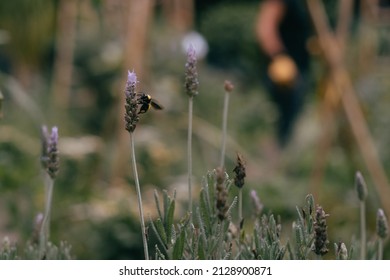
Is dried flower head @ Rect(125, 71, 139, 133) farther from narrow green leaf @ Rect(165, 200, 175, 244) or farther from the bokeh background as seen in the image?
the bokeh background

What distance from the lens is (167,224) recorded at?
78cm

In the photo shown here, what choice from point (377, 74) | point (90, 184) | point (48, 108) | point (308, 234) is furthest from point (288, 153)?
point (308, 234)

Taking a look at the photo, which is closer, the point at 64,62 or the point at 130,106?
the point at 130,106

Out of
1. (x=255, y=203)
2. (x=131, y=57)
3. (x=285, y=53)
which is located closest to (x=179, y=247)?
(x=255, y=203)

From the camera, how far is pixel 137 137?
302cm

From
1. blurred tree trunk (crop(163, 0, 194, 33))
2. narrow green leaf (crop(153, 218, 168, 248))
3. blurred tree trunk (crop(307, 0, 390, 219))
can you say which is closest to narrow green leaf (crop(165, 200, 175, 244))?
narrow green leaf (crop(153, 218, 168, 248))

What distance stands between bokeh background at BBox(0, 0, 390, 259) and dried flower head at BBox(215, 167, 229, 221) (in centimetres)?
84

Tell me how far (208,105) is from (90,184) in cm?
138

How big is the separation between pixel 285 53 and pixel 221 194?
3503mm

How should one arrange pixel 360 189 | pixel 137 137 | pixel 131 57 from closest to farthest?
pixel 360 189 → pixel 137 137 → pixel 131 57

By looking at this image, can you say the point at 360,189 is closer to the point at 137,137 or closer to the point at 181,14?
the point at 137,137

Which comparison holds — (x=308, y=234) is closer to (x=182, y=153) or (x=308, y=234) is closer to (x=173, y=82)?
(x=182, y=153)

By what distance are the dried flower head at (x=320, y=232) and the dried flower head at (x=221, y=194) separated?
0.32 ft

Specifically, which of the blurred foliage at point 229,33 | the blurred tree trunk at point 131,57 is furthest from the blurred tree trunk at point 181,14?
the blurred foliage at point 229,33
